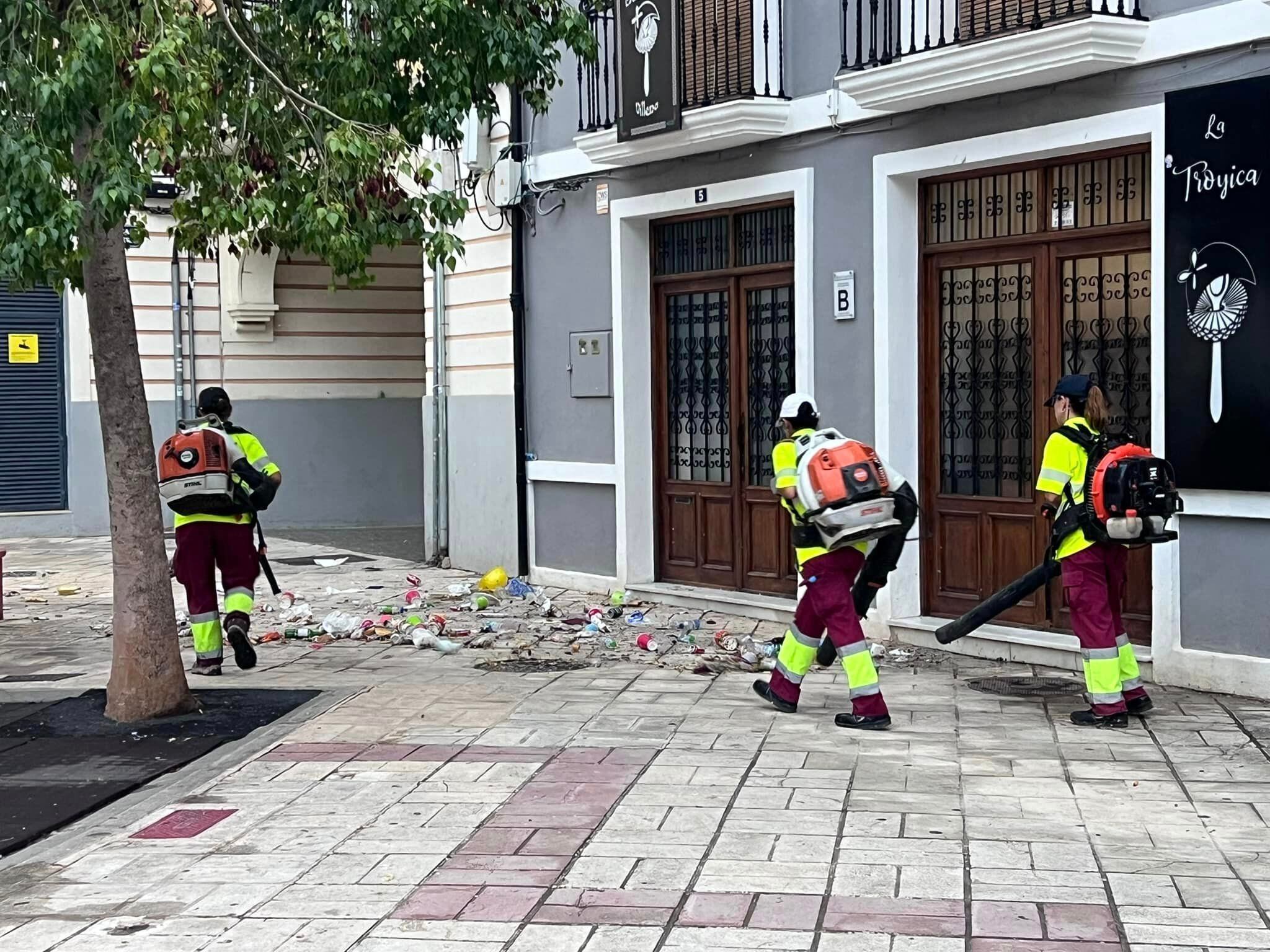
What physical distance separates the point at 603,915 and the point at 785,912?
59 centimetres

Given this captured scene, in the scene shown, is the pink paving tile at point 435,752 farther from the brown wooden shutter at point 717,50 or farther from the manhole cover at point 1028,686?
the brown wooden shutter at point 717,50

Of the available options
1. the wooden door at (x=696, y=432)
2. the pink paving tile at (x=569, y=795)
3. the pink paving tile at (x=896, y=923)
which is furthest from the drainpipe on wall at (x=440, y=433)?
the pink paving tile at (x=896, y=923)

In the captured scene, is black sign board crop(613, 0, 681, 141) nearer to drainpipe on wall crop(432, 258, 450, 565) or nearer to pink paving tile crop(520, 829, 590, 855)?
drainpipe on wall crop(432, 258, 450, 565)

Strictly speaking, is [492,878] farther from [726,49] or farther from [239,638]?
[726,49]

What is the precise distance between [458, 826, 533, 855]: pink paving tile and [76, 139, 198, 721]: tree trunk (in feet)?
9.22

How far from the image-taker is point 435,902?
533 cm

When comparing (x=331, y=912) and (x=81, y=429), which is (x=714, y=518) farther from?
(x=81, y=429)

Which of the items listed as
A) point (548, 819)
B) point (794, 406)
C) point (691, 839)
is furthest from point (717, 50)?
point (691, 839)

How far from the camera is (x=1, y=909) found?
5398 millimetres

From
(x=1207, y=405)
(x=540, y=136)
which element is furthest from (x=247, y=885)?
(x=540, y=136)

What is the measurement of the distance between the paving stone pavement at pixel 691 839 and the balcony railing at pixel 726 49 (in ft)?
15.5

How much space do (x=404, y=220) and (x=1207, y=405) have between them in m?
4.44

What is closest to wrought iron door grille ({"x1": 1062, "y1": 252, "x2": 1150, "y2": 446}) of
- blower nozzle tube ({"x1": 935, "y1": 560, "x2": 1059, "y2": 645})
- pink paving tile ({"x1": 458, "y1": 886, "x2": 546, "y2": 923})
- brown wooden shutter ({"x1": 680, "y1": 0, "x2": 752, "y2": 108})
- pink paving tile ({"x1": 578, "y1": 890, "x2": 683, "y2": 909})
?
blower nozzle tube ({"x1": 935, "y1": 560, "x2": 1059, "y2": 645})

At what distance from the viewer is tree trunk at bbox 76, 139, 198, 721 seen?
8203mm
